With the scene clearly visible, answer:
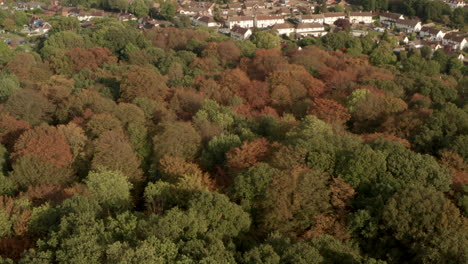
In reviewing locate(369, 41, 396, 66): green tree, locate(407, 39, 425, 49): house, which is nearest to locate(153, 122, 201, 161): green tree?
locate(369, 41, 396, 66): green tree

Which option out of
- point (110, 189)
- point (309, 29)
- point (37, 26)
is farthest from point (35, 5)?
point (110, 189)

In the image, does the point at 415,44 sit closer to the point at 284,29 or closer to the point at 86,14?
the point at 284,29

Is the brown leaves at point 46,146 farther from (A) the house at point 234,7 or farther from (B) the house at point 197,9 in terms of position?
(A) the house at point 234,7

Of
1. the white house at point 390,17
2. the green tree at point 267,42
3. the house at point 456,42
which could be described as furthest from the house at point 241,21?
the house at point 456,42

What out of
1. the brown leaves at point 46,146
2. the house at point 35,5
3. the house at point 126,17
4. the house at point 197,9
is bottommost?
the brown leaves at point 46,146

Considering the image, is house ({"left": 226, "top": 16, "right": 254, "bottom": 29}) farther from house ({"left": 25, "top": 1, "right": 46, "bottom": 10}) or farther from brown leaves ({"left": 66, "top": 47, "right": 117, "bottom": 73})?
house ({"left": 25, "top": 1, "right": 46, "bottom": 10})

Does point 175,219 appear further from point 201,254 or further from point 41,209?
point 41,209

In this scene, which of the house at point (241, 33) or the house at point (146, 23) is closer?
the house at point (241, 33)
